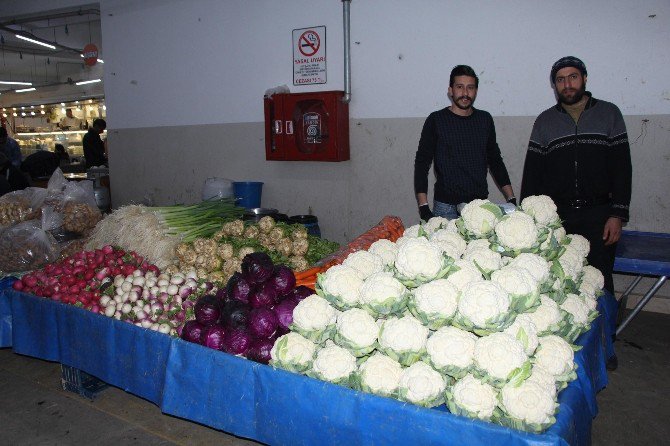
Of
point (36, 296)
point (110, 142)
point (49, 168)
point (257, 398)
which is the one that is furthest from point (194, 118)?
point (257, 398)

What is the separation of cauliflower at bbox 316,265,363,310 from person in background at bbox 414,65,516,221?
175 cm

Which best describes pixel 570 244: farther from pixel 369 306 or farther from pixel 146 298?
pixel 146 298

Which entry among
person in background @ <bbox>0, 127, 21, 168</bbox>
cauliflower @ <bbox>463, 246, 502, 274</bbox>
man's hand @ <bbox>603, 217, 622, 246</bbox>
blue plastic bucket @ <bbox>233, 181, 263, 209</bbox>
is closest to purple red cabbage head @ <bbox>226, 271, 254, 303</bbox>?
cauliflower @ <bbox>463, 246, 502, 274</bbox>

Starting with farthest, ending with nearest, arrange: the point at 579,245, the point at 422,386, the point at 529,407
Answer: the point at 579,245 → the point at 422,386 → the point at 529,407

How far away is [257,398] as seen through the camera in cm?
209

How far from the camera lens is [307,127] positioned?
581 centimetres

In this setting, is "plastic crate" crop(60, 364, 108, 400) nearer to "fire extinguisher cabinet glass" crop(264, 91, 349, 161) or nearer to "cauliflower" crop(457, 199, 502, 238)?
"cauliflower" crop(457, 199, 502, 238)

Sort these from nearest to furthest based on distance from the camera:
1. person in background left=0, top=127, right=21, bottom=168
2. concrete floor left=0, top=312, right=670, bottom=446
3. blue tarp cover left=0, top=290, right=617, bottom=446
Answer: blue tarp cover left=0, top=290, right=617, bottom=446 → concrete floor left=0, top=312, right=670, bottom=446 → person in background left=0, top=127, right=21, bottom=168

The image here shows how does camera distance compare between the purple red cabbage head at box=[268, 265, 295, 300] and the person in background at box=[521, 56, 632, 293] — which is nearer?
the purple red cabbage head at box=[268, 265, 295, 300]

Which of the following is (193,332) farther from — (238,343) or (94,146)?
(94,146)

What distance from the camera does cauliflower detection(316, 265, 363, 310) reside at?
2.01m

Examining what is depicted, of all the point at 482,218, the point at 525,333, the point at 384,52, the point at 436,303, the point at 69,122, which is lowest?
the point at 525,333

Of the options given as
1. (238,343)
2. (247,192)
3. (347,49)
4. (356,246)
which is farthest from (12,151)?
(238,343)

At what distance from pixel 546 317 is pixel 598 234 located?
191 centimetres
